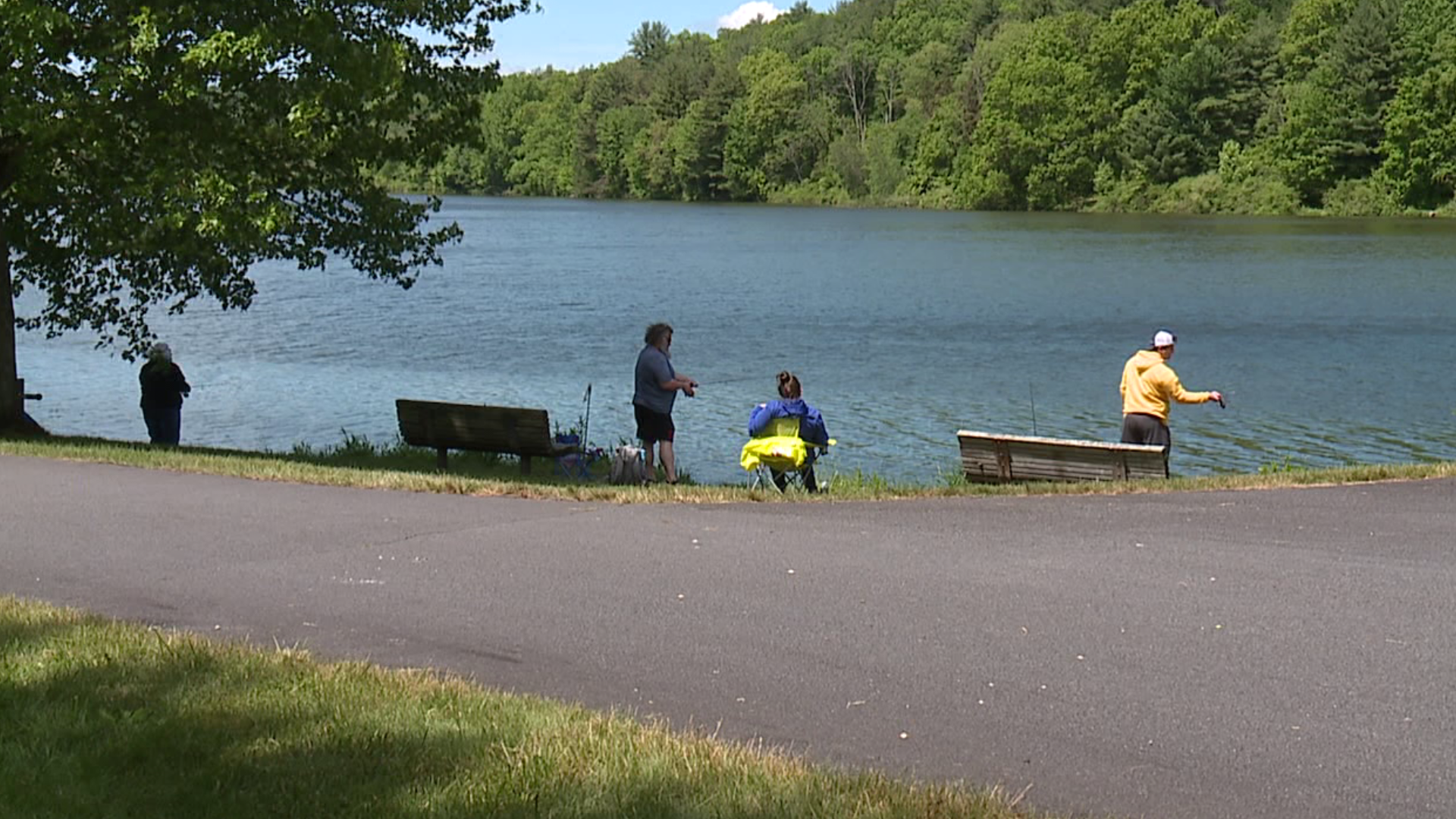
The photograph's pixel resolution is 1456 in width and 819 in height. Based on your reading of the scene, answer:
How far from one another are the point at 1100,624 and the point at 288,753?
13.7ft

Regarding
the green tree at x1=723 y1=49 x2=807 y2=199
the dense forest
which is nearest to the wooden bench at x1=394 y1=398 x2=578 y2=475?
the dense forest

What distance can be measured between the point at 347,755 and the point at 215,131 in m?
12.2

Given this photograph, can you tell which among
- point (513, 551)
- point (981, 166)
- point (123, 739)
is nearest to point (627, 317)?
point (513, 551)

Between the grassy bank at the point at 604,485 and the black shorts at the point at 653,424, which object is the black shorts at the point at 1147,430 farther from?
the black shorts at the point at 653,424

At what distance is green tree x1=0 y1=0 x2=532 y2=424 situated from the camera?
51.6 feet

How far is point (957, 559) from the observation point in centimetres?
1023

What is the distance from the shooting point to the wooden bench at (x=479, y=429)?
16.7m

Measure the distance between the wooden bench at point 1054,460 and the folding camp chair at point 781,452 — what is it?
1398 millimetres

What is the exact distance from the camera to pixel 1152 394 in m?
16.0

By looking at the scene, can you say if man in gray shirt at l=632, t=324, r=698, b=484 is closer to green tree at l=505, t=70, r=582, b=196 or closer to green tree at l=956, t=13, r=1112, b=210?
green tree at l=956, t=13, r=1112, b=210

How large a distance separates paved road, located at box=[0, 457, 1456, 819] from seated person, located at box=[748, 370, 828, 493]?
3257 millimetres

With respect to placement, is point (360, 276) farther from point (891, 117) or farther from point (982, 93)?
point (891, 117)

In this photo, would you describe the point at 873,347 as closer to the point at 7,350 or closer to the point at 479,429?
the point at 479,429

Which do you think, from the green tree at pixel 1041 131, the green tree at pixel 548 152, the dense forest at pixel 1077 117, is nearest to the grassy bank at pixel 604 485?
the dense forest at pixel 1077 117
